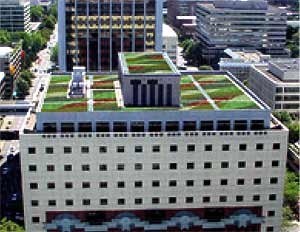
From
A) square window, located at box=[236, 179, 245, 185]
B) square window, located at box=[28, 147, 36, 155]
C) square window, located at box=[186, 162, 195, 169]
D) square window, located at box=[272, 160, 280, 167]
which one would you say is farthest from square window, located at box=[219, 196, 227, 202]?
square window, located at box=[28, 147, 36, 155]

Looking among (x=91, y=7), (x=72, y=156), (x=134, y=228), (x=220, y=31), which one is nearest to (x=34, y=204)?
(x=72, y=156)

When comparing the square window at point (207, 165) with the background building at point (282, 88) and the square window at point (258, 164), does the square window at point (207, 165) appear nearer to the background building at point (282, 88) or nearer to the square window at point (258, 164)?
the square window at point (258, 164)

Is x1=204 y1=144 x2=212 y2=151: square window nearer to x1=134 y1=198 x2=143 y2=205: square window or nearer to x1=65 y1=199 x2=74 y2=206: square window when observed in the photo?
x1=134 y1=198 x2=143 y2=205: square window

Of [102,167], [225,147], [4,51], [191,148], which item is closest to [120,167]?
[102,167]

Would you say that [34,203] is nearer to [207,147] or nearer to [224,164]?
[207,147]

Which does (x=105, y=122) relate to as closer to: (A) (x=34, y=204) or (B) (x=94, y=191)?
(B) (x=94, y=191)

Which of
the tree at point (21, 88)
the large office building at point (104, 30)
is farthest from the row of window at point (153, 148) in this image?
the tree at point (21, 88)

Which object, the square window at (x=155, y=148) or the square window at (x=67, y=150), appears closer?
the square window at (x=67, y=150)
